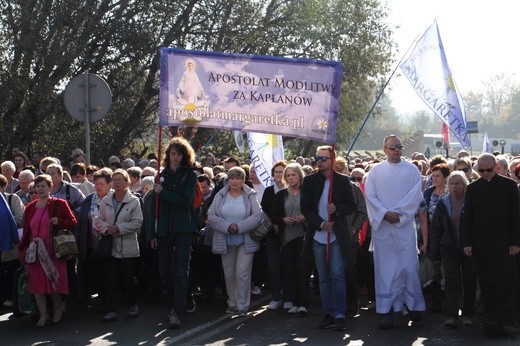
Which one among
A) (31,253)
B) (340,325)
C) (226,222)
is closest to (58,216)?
(31,253)

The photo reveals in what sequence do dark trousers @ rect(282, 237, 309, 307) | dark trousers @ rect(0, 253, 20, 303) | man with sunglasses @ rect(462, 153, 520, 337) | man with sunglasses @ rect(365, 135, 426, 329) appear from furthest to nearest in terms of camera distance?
1. dark trousers @ rect(0, 253, 20, 303)
2. dark trousers @ rect(282, 237, 309, 307)
3. man with sunglasses @ rect(365, 135, 426, 329)
4. man with sunglasses @ rect(462, 153, 520, 337)

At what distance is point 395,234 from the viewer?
434 inches

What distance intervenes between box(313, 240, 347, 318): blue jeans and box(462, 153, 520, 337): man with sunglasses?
1408mm

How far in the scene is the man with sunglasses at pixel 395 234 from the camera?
1095 centimetres

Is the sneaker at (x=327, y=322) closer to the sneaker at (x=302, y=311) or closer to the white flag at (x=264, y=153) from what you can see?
the sneaker at (x=302, y=311)

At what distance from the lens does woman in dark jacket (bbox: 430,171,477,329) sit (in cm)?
1124

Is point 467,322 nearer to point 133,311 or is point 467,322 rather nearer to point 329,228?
point 329,228

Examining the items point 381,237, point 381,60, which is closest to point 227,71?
point 381,237

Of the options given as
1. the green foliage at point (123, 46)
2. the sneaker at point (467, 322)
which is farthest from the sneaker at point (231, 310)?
the green foliage at point (123, 46)

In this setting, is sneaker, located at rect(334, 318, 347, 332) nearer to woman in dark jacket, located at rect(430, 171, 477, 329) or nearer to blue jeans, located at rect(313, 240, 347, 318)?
blue jeans, located at rect(313, 240, 347, 318)

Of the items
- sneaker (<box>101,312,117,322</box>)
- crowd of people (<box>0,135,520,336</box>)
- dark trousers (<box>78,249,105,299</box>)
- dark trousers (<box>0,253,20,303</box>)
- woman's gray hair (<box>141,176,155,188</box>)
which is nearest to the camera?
crowd of people (<box>0,135,520,336</box>)

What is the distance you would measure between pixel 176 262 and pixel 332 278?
1632 mm

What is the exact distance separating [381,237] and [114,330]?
291 cm

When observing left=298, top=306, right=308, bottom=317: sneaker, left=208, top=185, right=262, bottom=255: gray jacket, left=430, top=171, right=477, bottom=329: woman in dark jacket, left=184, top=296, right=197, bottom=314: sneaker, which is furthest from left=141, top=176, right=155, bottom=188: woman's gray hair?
left=430, top=171, right=477, bottom=329: woman in dark jacket
